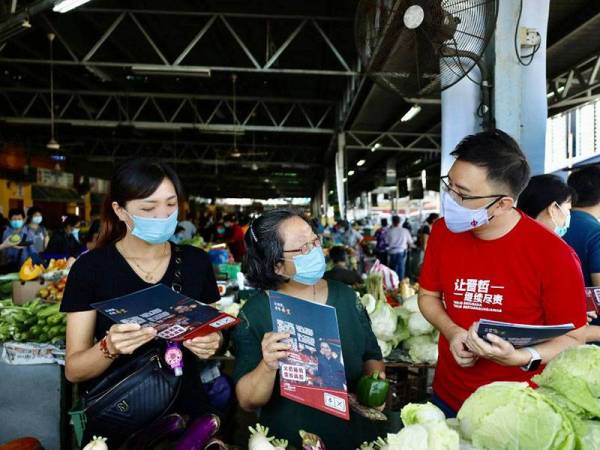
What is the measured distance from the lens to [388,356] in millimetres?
3506

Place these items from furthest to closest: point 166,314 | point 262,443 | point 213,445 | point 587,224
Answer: point 587,224, point 166,314, point 213,445, point 262,443

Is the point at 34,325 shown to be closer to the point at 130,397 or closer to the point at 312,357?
the point at 130,397

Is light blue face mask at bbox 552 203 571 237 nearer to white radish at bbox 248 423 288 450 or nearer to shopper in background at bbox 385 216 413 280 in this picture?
white radish at bbox 248 423 288 450

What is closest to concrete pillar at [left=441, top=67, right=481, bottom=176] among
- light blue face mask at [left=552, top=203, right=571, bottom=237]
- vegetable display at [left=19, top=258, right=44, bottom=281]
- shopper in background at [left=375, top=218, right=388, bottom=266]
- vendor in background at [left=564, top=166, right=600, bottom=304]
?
vendor in background at [left=564, top=166, right=600, bottom=304]

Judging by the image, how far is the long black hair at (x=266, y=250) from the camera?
1740 mm

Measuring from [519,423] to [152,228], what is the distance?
146cm

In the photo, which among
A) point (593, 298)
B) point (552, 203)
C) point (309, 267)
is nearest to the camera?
point (309, 267)

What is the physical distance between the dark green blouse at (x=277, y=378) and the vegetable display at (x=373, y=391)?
0.14 metres

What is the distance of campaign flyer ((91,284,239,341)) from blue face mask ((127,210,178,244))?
0.34 m

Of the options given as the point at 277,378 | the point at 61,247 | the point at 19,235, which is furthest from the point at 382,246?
the point at 277,378

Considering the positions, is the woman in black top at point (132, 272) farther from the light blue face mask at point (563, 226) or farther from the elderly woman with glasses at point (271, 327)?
the light blue face mask at point (563, 226)

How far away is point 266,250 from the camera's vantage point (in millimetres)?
1748

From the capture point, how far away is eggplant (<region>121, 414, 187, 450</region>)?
148 centimetres

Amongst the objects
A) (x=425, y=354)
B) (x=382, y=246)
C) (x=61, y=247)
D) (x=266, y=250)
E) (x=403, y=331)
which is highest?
(x=266, y=250)
